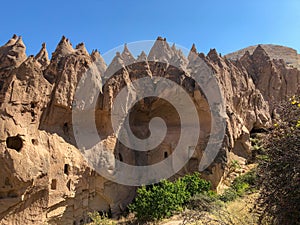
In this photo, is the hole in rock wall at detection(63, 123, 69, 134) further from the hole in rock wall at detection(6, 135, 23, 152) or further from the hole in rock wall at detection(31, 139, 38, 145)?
the hole in rock wall at detection(6, 135, 23, 152)

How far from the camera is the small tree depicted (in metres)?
4.48

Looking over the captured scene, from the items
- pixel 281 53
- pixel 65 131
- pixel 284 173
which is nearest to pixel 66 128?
pixel 65 131

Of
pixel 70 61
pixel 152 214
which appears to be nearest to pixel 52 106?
pixel 70 61

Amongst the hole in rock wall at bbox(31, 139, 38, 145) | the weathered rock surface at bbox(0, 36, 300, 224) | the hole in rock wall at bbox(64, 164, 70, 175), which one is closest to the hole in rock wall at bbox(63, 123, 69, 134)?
the weathered rock surface at bbox(0, 36, 300, 224)

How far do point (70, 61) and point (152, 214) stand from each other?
771 cm

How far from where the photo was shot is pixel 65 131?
39.2ft

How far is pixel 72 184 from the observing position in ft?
37.2

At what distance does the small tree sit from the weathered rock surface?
20.8 feet

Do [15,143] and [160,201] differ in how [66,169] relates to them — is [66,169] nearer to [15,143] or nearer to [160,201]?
[15,143]

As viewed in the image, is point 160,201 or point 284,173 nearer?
point 284,173

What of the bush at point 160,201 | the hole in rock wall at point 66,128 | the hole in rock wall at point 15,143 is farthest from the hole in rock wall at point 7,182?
the bush at point 160,201

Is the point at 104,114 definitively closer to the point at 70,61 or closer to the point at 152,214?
the point at 70,61

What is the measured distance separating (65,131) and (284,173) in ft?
31.2

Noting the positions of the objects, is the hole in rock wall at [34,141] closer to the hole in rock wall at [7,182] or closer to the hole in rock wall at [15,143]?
the hole in rock wall at [15,143]
